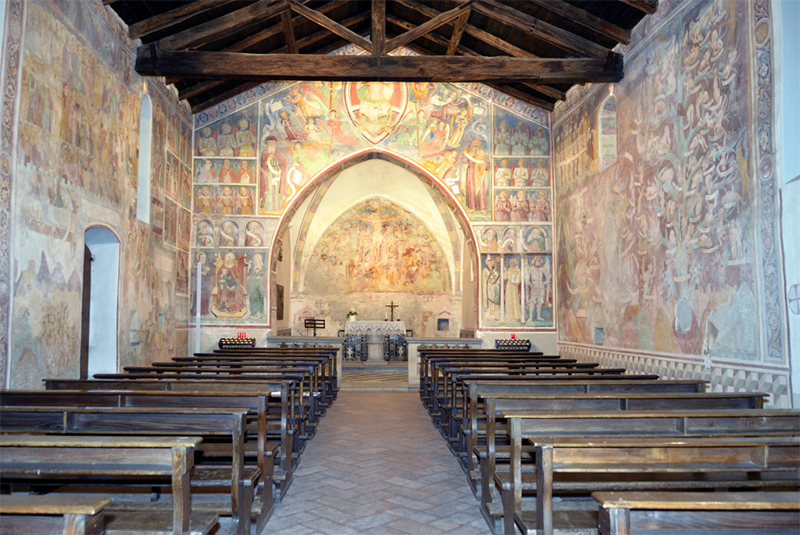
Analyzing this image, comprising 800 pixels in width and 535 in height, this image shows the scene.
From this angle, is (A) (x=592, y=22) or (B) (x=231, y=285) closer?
(A) (x=592, y=22)

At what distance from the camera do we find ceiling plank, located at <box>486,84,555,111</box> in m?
15.0

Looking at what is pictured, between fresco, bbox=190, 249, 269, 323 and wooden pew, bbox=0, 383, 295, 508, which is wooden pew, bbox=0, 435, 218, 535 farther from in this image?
fresco, bbox=190, 249, 269, 323

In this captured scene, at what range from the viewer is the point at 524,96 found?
15.1 metres

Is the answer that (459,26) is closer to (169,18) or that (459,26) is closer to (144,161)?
(169,18)

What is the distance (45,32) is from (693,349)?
10.1 metres

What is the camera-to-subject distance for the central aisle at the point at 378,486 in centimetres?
490

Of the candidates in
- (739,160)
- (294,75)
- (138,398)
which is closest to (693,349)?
(739,160)

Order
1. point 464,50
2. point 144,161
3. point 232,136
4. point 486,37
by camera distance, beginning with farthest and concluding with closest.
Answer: point 232,136 → point 464,50 → point 486,37 → point 144,161

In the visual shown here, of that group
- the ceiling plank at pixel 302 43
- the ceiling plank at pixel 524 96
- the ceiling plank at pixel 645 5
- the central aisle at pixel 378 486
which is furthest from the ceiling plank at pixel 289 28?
the central aisle at pixel 378 486

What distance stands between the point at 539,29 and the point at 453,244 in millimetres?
9808

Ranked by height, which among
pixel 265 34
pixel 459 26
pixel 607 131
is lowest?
pixel 607 131

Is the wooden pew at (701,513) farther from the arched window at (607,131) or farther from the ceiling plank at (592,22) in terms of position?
the arched window at (607,131)

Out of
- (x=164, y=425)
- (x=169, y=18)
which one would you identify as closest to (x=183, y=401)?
(x=164, y=425)

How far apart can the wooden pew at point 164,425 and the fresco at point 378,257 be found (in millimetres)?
18574
